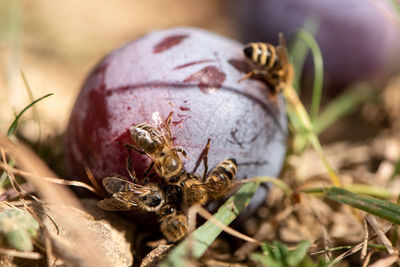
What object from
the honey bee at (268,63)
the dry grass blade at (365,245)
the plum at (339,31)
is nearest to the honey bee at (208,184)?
the honey bee at (268,63)

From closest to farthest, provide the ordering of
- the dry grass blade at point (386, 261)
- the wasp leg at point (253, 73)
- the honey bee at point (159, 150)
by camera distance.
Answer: the dry grass blade at point (386, 261)
the honey bee at point (159, 150)
the wasp leg at point (253, 73)

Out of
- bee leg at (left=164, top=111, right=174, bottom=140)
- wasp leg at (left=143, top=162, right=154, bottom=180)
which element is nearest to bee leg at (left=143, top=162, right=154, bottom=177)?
wasp leg at (left=143, top=162, right=154, bottom=180)

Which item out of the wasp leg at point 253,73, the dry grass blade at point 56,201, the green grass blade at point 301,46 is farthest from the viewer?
the green grass blade at point 301,46

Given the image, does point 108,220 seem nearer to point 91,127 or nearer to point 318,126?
point 91,127

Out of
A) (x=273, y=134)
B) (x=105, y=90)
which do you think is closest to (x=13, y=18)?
(x=105, y=90)

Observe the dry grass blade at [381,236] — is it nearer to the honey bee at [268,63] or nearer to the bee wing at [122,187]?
the honey bee at [268,63]

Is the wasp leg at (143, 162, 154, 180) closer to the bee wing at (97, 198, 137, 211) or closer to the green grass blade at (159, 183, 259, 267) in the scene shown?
the bee wing at (97, 198, 137, 211)

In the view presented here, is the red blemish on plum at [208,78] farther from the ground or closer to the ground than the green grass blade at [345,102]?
farther from the ground
